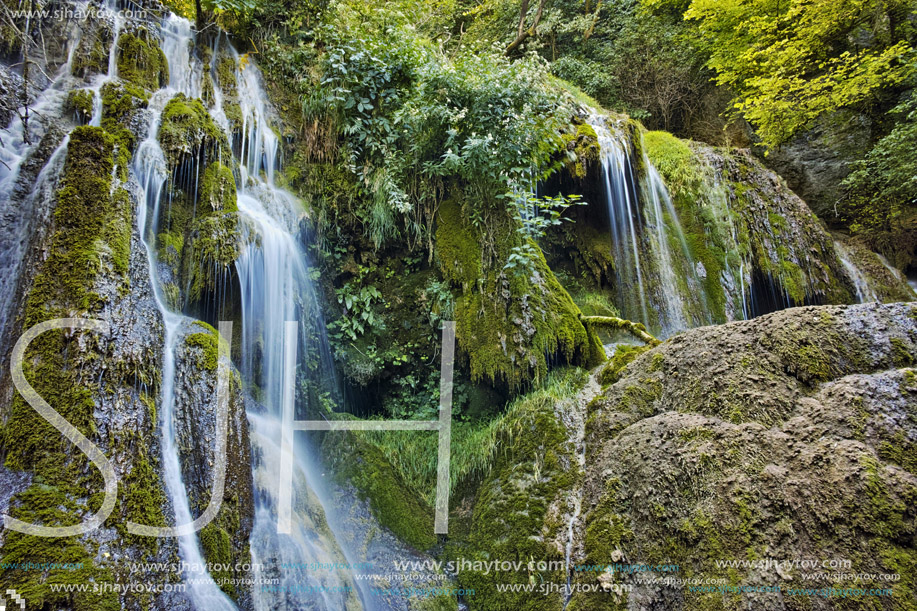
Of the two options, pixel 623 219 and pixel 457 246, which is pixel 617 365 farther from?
pixel 623 219

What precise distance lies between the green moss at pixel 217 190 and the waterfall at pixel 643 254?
526 centimetres

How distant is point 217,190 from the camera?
5070mm

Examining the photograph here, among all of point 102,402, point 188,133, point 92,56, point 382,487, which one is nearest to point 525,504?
point 382,487

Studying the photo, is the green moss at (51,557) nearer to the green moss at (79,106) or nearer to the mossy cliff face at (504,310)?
the mossy cliff face at (504,310)

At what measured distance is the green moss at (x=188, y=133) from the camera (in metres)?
4.90

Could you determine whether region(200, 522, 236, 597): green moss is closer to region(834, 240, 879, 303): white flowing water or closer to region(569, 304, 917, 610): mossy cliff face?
region(569, 304, 917, 610): mossy cliff face

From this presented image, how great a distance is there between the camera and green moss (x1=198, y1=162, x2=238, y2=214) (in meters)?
4.98

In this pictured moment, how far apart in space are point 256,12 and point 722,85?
10321mm

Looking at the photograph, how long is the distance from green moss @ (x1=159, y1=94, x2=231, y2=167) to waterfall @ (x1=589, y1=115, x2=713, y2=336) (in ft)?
17.7

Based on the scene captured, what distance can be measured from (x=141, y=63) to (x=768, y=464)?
25.8 ft

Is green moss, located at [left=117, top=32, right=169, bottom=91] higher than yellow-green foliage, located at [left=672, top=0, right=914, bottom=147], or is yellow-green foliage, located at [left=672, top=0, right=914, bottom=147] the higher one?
yellow-green foliage, located at [left=672, top=0, right=914, bottom=147]

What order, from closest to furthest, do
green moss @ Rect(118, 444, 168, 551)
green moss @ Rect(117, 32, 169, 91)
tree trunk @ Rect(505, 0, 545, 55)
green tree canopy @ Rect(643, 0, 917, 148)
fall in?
green moss @ Rect(118, 444, 168, 551) < green moss @ Rect(117, 32, 169, 91) < green tree canopy @ Rect(643, 0, 917, 148) < tree trunk @ Rect(505, 0, 545, 55)

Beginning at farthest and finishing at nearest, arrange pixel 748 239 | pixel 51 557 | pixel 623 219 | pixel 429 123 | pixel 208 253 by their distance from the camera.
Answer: pixel 748 239 < pixel 623 219 < pixel 429 123 < pixel 208 253 < pixel 51 557

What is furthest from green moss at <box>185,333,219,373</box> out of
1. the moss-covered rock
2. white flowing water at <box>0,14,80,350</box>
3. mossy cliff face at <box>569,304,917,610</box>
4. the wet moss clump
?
the wet moss clump
